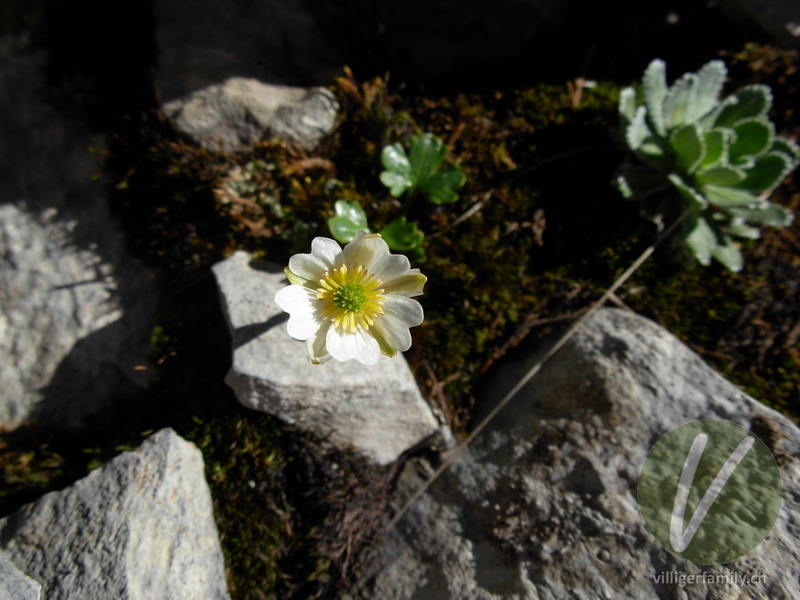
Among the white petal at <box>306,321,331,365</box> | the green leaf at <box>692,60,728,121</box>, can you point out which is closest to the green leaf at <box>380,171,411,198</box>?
the white petal at <box>306,321,331,365</box>

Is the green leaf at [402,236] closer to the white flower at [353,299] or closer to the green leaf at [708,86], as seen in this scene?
the white flower at [353,299]

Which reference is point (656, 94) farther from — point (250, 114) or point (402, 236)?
point (250, 114)

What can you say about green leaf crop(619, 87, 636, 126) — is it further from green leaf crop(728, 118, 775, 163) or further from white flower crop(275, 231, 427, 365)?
white flower crop(275, 231, 427, 365)

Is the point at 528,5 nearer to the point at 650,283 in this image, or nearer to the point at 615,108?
the point at 615,108

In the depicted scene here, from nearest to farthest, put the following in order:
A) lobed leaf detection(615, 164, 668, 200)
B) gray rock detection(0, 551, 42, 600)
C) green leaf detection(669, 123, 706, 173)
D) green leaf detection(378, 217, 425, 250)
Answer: gray rock detection(0, 551, 42, 600)
green leaf detection(378, 217, 425, 250)
green leaf detection(669, 123, 706, 173)
lobed leaf detection(615, 164, 668, 200)

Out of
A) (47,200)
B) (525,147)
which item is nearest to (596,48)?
(525,147)
